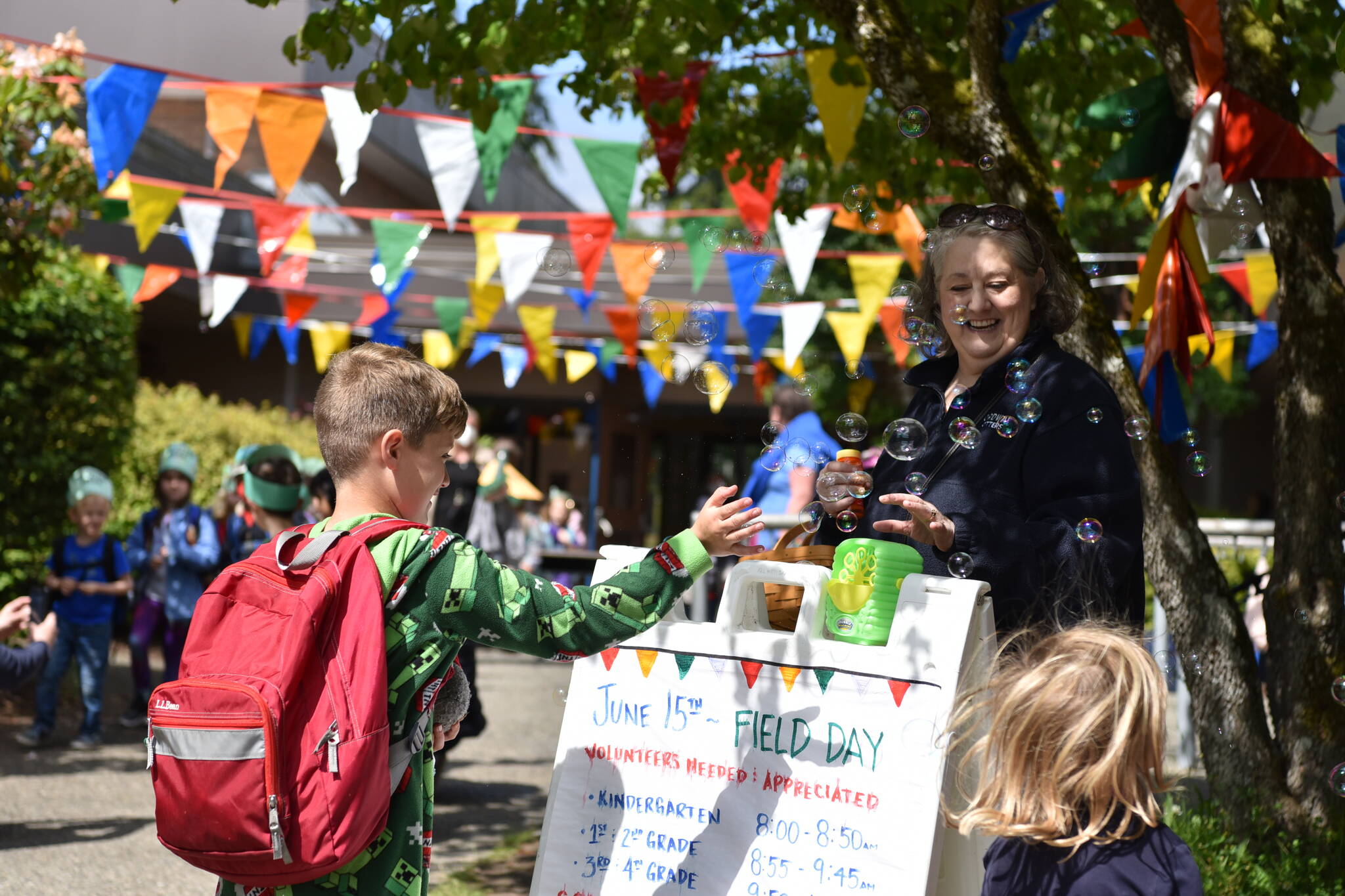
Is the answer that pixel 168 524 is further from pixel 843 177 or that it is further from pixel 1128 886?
pixel 1128 886

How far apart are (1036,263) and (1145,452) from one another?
147cm

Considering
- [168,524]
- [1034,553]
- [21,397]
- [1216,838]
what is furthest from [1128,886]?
[21,397]

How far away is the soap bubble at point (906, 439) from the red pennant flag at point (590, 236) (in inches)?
270

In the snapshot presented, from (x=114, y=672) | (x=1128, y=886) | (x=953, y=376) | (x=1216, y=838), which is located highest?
(x=953, y=376)

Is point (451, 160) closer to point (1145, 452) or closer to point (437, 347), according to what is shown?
point (1145, 452)

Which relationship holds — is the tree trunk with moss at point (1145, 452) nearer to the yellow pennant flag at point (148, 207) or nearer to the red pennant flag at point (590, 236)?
the red pennant flag at point (590, 236)

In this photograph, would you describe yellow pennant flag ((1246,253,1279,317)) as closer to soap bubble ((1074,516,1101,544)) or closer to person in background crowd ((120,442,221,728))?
person in background crowd ((120,442,221,728))

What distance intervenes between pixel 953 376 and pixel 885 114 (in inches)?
175

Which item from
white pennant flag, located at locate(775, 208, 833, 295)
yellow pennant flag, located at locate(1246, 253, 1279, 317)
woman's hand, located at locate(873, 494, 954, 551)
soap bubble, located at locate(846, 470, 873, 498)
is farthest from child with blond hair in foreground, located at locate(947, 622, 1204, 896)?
yellow pennant flag, located at locate(1246, 253, 1279, 317)

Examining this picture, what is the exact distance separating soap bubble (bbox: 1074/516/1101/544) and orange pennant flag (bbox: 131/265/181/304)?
32.4 feet

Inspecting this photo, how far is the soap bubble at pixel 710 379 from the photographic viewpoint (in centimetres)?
391

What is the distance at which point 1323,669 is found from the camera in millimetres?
3828

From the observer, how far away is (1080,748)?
6.57ft

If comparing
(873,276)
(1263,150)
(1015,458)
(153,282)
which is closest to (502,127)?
(873,276)
